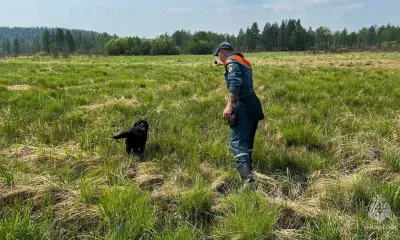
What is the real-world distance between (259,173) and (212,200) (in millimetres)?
1135

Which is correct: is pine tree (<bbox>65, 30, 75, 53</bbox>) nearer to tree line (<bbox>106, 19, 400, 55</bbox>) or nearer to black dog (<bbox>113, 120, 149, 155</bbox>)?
tree line (<bbox>106, 19, 400, 55</bbox>)

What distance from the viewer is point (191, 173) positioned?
4680 millimetres

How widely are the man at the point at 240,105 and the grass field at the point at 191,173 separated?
309 mm

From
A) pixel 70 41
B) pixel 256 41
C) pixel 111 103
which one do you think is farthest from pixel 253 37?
pixel 111 103

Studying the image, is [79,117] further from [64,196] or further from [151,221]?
[151,221]

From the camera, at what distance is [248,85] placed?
4793 millimetres

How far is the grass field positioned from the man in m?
0.31

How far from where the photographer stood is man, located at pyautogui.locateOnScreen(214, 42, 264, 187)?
4586 millimetres

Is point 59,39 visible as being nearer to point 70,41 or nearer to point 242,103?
point 70,41

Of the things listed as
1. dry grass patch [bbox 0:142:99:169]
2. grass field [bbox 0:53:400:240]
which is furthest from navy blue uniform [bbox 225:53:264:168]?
dry grass patch [bbox 0:142:99:169]

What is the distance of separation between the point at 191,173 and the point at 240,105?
113cm

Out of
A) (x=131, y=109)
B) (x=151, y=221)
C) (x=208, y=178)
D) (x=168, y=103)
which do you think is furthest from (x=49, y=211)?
(x=168, y=103)

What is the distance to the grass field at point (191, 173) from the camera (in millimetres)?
3346

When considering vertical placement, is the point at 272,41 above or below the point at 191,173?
above
